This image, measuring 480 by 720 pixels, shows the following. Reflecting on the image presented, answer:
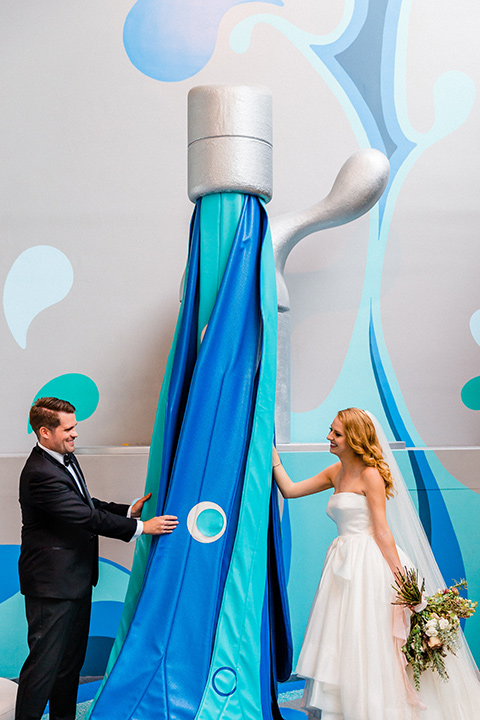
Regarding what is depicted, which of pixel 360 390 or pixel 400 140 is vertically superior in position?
pixel 400 140

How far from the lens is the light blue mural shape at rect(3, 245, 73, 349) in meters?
3.96

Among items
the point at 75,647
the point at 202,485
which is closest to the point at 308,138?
the point at 202,485

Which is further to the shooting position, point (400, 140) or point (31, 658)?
point (400, 140)

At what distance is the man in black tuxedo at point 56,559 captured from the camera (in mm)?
2549

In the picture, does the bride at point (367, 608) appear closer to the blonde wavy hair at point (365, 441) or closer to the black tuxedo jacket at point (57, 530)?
the blonde wavy hair at point (365, 441)

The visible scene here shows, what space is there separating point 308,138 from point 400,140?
58 centimetres

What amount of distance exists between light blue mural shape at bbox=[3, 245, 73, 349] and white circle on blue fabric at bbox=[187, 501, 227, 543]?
2047 mm

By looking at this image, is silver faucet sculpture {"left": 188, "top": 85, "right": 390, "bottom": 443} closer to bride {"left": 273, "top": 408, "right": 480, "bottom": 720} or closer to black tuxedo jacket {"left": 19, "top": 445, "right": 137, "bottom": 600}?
bride {"left": 273, "top": 408, "right": 480, "bottom": 720}

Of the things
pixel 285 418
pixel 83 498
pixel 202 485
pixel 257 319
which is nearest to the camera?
pixel 202 485

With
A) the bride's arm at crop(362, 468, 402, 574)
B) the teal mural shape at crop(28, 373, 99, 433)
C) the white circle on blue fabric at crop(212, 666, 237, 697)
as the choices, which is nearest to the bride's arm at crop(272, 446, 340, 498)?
the bride's arm at crop(362, 468, 402, 574)

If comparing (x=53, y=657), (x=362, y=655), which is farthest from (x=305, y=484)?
(x=53, y=657)

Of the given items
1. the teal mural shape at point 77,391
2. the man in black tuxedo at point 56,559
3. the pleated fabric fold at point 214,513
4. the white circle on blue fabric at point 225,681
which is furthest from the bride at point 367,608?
the teal mural shape at point 77,391

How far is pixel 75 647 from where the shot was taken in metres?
2.70

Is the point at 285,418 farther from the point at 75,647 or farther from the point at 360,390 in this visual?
the point at 75,647
